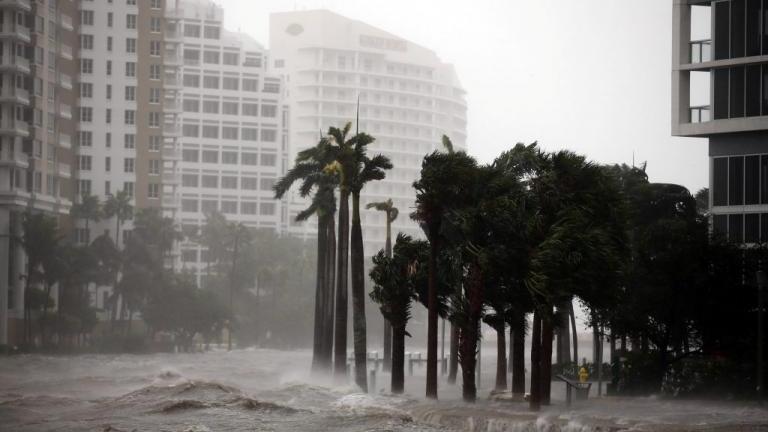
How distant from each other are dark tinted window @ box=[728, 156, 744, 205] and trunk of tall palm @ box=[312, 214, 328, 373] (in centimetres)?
2443

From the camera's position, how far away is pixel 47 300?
13062 cm

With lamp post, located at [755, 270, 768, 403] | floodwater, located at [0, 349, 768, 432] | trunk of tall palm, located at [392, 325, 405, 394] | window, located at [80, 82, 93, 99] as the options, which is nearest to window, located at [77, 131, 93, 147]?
window, located at [80, 82, 93, 99]

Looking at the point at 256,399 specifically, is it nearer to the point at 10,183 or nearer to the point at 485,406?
the point at 485,406

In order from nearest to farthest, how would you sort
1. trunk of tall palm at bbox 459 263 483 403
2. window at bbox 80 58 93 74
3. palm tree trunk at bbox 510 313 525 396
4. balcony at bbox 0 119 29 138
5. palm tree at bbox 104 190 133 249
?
trunk of tall palm at bbox 459 263 483 403
palm tree trunk at bbox 510 313 525 396
balcony at bbox 0 119 29 138
palm tree at bbox 104 190 133 249
window at bbox 80 58 93 74

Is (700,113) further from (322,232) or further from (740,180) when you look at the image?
(322,232)

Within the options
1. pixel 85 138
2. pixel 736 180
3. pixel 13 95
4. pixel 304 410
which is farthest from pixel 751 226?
pixel 85 138

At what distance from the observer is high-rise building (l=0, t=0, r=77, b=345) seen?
130m

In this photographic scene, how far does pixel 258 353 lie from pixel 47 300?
105 feet

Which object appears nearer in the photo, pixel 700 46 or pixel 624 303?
pixel 624 303

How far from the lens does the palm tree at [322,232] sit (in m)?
77.8

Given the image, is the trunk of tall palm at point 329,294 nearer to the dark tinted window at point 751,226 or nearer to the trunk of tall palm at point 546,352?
the trunk of tall palm at point 546,352

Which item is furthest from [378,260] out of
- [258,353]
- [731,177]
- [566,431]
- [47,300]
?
[258,353]

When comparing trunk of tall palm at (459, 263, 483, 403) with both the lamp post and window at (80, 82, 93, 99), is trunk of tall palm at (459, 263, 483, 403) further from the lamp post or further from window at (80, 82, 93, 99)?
window at (80, 82, 93, 99)

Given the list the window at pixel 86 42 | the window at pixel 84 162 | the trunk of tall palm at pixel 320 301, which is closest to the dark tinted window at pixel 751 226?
the trunk of tall palm at pixel 320 301
